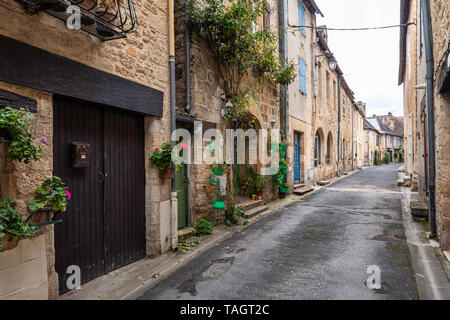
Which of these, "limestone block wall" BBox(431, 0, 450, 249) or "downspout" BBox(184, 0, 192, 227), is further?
"downspout" BBox(184, 0, 192, 227)

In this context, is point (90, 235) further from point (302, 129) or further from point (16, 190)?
point (302, 129)

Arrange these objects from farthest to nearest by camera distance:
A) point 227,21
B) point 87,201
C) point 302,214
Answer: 1. point 302,214
2. point 227,21
3. point 87,201

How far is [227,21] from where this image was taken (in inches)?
215

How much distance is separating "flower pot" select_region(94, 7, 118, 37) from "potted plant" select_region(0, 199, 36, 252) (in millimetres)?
2018

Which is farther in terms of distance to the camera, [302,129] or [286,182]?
[302,129]

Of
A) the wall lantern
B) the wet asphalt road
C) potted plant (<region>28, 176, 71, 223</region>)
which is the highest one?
the wall lantern

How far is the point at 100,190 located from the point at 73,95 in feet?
4.22

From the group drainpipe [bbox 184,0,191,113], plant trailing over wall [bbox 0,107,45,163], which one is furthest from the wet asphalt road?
drainpipe [bbox 184,0,191,113]

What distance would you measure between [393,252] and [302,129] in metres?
7.48

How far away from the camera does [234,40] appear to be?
592 centimetres

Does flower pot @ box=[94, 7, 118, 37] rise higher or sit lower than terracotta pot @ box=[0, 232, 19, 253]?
higher

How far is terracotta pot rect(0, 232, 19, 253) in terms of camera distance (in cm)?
238

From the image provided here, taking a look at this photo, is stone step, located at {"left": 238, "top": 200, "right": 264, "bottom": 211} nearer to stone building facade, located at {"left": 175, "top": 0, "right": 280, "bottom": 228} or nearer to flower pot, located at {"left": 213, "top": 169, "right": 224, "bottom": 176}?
stone building facade, located at {"left": 175, "top": 0, "right": 280, "bottom": 228}

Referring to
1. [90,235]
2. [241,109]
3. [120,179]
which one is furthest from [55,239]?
[241,109]
